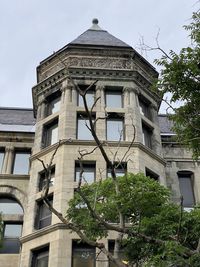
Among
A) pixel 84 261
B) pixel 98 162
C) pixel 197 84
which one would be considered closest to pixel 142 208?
pixel 197 84

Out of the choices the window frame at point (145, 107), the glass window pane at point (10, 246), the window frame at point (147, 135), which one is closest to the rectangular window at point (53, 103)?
the window frame at point (145, 107)

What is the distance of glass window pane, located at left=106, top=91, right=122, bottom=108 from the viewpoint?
2388 cm

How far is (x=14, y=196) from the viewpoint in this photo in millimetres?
23469

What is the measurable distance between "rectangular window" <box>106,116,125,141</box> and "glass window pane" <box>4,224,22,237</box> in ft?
21.5

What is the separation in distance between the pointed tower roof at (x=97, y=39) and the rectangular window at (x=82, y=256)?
12967 mm

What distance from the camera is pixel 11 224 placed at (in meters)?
22.6

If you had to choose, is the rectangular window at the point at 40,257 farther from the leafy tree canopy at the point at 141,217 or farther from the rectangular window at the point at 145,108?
the rectangular window at the point at 145,108

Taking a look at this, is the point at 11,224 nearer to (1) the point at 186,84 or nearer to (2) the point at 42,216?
(2) the point at 42,216

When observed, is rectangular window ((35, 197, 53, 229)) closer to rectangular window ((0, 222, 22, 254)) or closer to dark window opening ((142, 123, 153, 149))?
rectangular window ((0, 222, 22, 254))

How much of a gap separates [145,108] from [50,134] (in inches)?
233

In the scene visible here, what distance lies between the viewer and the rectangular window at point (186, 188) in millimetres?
23781

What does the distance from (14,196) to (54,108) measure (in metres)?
5.36

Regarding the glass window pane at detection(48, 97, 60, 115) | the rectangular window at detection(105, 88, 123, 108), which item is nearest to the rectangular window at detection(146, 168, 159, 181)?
the rectangular window at detection(105, 88, 123, 108)

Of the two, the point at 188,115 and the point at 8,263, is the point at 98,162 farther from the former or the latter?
the point at 188,115
